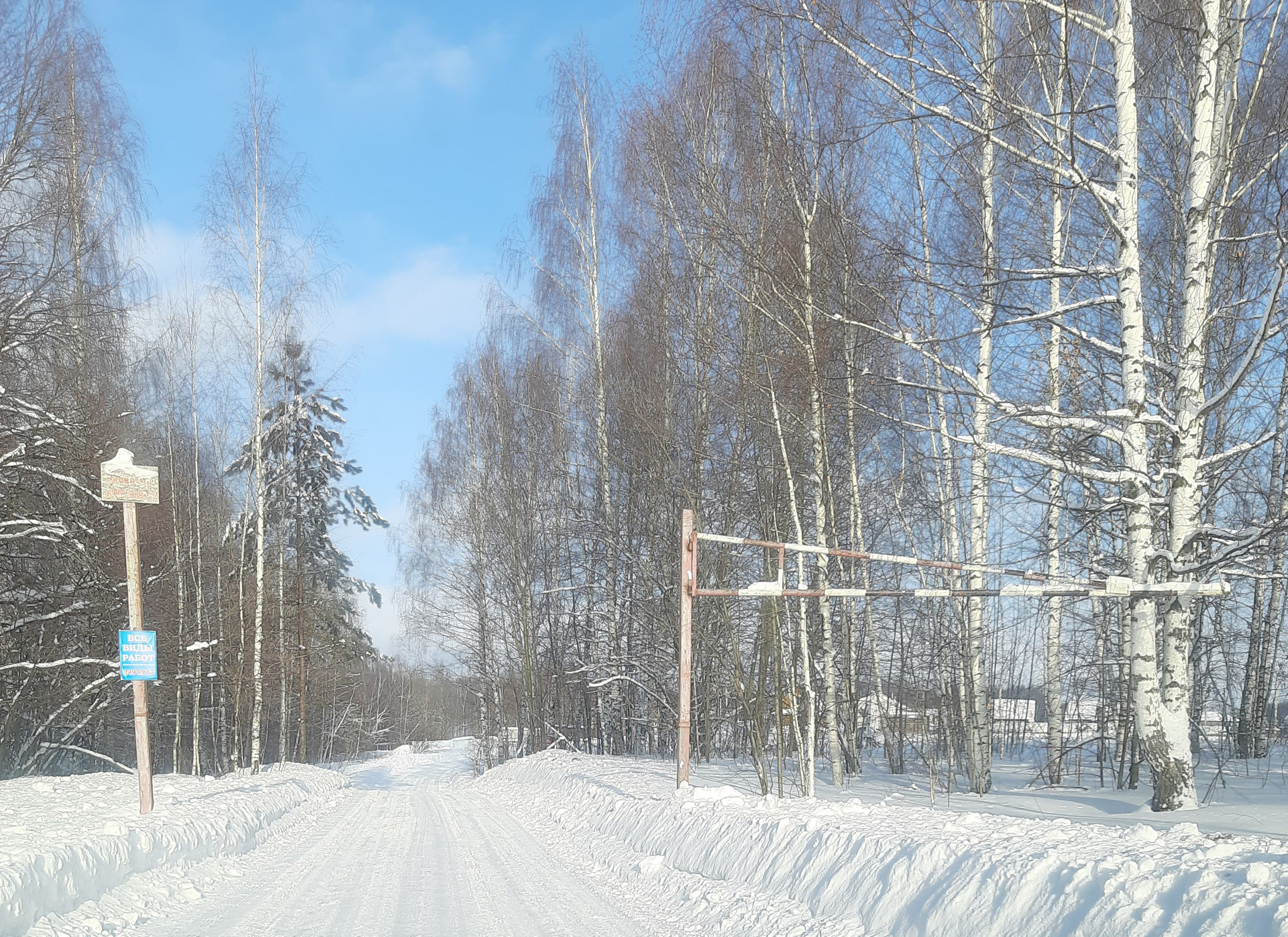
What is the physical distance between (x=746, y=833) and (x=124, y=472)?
24.3 feet

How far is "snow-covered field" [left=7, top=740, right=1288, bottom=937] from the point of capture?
4.44 meters

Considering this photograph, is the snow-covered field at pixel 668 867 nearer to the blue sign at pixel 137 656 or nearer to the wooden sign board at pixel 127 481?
the blue sign at pixel 137 656

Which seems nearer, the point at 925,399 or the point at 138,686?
the point at 138,686

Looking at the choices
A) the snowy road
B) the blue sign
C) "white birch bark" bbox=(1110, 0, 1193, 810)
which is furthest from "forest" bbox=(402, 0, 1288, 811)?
the blue sign

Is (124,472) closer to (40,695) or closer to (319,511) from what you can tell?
(40,695)

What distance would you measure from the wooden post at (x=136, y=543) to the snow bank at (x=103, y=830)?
15.3 inches

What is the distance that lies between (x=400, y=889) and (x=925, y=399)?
9483mm

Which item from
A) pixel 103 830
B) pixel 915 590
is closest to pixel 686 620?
pixel 915 590

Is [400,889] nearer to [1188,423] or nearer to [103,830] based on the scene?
[103,830]

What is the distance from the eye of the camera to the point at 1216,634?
496 inches

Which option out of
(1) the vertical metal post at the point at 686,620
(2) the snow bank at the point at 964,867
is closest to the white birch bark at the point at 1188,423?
(2) the snow bank at the point at 964,867

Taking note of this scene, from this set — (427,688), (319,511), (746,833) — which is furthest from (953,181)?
(427,688)

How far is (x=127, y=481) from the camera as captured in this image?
32.0 feet

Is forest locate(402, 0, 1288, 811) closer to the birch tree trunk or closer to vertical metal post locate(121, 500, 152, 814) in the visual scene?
the birch tree trunk
